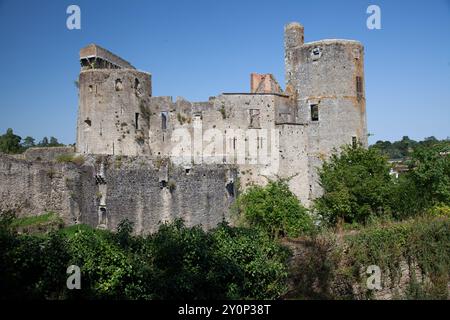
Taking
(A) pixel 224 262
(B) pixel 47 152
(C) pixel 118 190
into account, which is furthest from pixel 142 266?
(B) pixel 47 152

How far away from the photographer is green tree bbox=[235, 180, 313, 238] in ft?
81.8

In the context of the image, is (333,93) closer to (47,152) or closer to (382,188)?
(382,188)

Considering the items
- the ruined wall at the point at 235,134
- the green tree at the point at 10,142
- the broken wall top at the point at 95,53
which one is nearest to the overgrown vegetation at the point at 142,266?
the ruined wall at the point at 235,134

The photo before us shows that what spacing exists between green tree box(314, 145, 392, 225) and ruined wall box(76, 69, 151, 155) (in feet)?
43.7

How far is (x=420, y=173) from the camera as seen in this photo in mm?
28828

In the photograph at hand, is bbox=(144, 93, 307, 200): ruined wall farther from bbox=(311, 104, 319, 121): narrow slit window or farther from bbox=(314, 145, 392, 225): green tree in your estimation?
bbox=(314, 145, 392, 225): green tree

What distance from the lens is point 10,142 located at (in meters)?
56.5

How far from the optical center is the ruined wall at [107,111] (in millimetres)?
33531

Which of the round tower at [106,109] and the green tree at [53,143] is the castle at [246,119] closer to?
the round tower at [106,109]

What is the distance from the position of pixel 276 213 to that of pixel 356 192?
5092 millimetres
